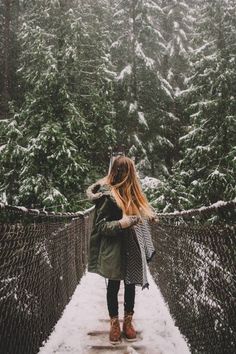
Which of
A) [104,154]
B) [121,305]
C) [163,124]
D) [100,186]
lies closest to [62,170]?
[104,154]

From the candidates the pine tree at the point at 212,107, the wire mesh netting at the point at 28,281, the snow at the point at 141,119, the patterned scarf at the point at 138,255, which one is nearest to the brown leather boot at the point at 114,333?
the patterned scarf at the point at 138,255

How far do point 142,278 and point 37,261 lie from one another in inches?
32.7

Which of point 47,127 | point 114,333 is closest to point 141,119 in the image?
point 47,127

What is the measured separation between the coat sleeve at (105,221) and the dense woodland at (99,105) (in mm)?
8990

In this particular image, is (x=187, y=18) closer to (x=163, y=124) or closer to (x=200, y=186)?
(x=163, y=124)

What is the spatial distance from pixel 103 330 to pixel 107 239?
0.92 m

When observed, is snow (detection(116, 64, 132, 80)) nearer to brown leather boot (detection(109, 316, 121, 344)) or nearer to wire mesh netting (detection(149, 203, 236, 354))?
wire mesh netting (detection(149, 203, 236, 354))

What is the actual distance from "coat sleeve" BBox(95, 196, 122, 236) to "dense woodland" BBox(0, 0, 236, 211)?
8.99 m

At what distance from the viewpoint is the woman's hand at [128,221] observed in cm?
337

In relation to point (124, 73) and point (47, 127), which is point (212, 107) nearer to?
point (47, 127)

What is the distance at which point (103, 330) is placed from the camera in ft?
12.8

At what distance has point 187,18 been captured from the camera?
79.7ft

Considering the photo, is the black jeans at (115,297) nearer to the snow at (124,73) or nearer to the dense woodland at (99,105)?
the dense woodland at (99,105)

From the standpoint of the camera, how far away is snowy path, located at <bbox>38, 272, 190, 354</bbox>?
338 centimetres
